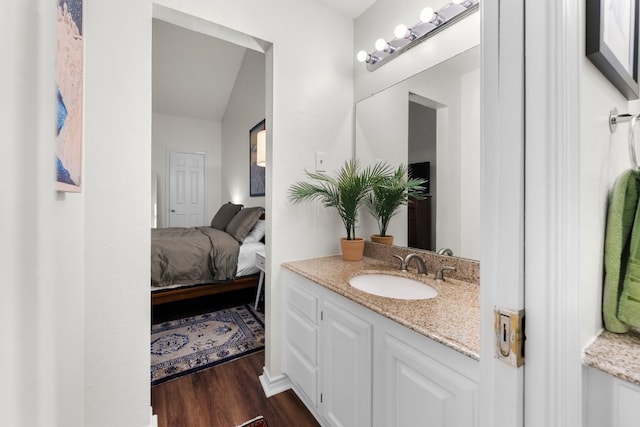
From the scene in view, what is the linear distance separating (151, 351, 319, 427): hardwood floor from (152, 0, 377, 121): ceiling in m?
4.08

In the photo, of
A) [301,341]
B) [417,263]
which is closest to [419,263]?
[417,263]

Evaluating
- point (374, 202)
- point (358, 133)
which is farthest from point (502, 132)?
point (358, 133)

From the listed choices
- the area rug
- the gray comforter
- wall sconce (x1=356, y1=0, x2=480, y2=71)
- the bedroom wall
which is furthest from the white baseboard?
the bedroom wall

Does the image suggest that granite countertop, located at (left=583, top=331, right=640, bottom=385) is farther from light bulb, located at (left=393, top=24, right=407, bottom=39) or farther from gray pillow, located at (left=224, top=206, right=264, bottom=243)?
gray pillow, located at (left=224, top=206, right=264, bottom=243)

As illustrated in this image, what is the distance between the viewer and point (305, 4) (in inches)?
67.7

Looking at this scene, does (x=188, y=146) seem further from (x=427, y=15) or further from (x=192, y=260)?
(x=427, y=15)

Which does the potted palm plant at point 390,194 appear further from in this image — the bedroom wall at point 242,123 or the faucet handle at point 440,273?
the bedroom wall at point 242,123

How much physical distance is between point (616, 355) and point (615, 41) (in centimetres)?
60

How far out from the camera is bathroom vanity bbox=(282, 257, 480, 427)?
760 millimetres

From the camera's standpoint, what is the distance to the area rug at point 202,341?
182 cm

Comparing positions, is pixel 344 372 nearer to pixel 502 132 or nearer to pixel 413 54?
pixel 502 132

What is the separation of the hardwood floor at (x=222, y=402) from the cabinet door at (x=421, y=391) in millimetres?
705

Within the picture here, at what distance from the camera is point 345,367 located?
112 centimetres

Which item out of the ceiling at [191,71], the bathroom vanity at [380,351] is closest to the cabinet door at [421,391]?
the bathroom vanity at [380,351]
